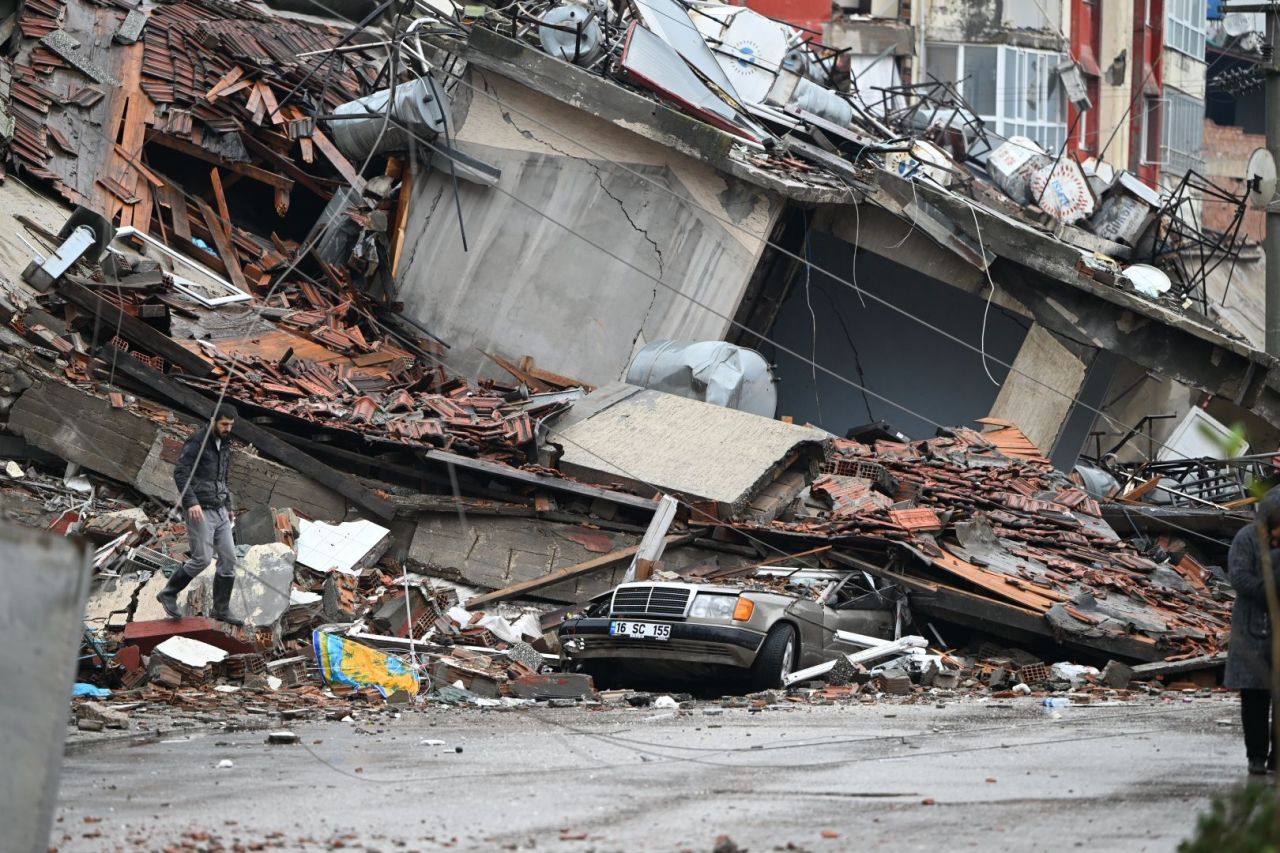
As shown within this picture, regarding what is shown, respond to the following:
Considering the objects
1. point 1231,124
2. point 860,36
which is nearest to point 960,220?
point 860,36

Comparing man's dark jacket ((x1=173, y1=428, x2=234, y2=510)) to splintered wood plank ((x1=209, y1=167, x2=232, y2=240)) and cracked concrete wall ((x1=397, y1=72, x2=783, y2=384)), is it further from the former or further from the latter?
splintered wood plank ((x1=209, y1=167, x2=232, y2=240))

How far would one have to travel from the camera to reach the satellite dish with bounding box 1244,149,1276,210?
21.9 meters

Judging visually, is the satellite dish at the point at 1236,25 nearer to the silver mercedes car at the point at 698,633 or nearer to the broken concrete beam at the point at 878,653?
the broken concrete beam at the point at 878,653

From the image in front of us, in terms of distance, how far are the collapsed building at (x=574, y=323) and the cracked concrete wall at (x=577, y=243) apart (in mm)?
44

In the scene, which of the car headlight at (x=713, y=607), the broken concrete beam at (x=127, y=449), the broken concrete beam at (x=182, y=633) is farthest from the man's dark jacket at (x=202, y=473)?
the car headlight at (x=713, y=607)

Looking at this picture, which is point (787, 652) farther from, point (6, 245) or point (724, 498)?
point (6, 245)

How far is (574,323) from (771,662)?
10.7 meters

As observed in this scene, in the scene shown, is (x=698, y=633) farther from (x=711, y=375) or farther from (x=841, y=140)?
(x=841, y=140)

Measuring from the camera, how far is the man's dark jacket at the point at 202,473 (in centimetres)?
1302

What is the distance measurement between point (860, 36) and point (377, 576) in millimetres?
28898

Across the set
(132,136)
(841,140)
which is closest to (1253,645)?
(841,140)

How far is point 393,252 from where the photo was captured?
23.6 metres

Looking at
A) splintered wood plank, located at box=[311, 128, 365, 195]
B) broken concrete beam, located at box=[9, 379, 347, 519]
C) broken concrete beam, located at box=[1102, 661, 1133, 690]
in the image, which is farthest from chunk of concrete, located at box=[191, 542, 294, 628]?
splintered wood plank, located at box=[311, 128, 365, 195]

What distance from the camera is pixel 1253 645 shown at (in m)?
7.58
